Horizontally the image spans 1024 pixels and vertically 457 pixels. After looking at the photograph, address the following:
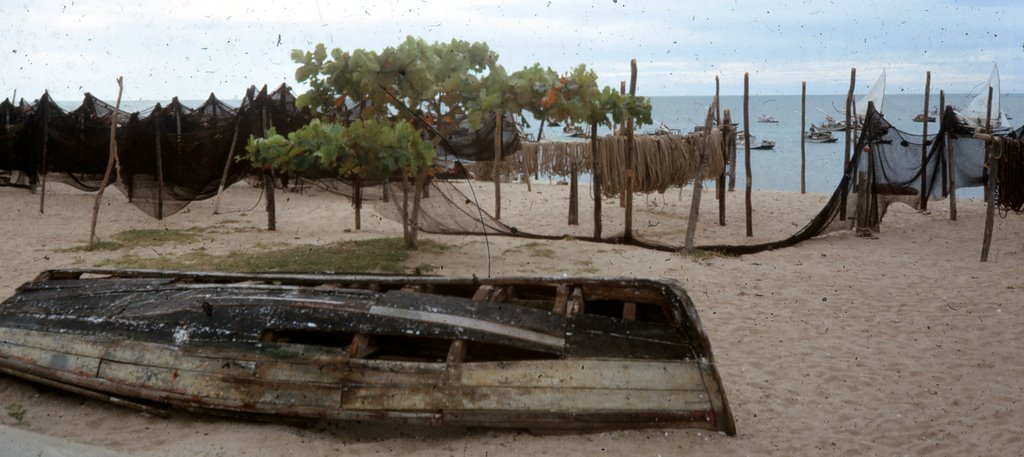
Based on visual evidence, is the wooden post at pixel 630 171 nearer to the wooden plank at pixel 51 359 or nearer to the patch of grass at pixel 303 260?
the patch of grass at pixel 303 260

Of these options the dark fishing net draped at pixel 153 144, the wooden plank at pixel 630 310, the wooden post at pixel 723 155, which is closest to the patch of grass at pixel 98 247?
the dark fishing net draped at pixel 153 144

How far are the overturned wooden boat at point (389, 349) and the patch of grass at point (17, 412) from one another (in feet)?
0.72

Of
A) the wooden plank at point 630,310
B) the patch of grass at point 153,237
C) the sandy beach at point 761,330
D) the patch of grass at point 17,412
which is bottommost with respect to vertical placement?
the patch of grass at point 17,412

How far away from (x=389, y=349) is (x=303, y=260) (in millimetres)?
4543

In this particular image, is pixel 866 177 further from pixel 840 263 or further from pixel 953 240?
pixel 840 263

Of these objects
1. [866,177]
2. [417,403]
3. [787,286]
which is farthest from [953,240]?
[417,403]

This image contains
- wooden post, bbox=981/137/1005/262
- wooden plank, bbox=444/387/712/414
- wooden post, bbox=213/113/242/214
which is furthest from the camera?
wooden post, bbox=213/113/242/214

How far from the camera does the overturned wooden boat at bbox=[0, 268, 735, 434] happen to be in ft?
13.3

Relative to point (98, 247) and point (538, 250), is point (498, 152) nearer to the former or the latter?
point (538, 250)

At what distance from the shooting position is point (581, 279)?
4.82m

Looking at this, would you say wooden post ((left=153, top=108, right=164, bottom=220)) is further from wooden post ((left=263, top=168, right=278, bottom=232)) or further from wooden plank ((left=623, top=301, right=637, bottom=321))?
wooden plank ((left=623, top=301, right=637, bottom=321))

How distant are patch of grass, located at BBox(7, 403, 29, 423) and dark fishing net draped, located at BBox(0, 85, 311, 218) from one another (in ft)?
24.2

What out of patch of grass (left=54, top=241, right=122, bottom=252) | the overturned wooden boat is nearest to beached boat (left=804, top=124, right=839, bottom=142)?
patch of grass (left=54, top=241, right=122, bottom=252)

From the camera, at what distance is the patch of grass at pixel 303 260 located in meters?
8.48
